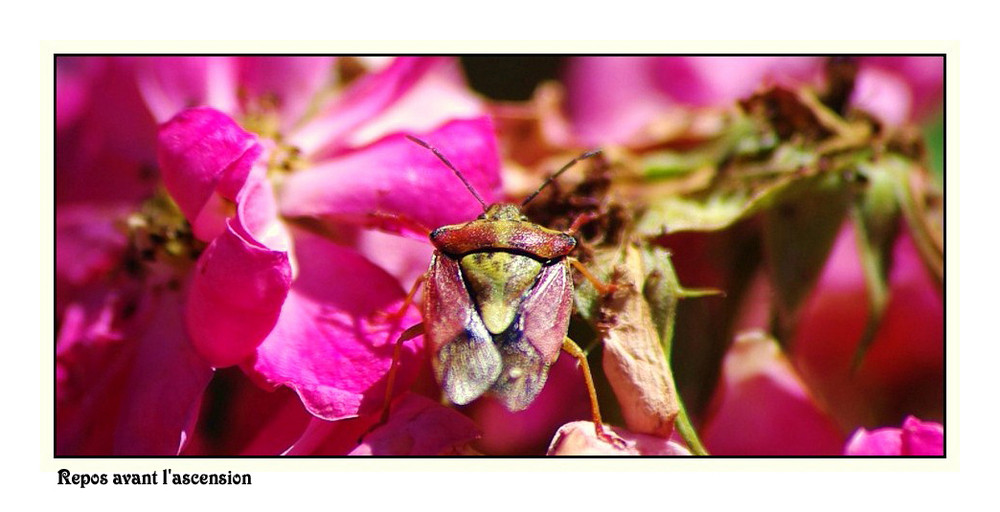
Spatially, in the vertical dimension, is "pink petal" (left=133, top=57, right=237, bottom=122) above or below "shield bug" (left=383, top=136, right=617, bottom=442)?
above

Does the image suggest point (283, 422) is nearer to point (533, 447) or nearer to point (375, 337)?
point (375, 337)

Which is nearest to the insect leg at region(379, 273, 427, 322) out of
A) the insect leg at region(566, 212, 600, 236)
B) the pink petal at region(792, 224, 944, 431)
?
the insect leg at region(566, 212, 600, 236)

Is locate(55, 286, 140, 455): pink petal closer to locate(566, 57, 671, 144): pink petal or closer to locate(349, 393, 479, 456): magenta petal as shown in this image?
locate(349, 393, 479, 456): magenta petal

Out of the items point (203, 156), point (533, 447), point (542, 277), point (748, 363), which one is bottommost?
point (533, 447)

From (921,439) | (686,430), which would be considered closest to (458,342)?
(686,430)

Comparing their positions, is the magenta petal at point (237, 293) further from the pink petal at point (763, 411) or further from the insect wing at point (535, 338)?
the pink petal at point (763, 411)
